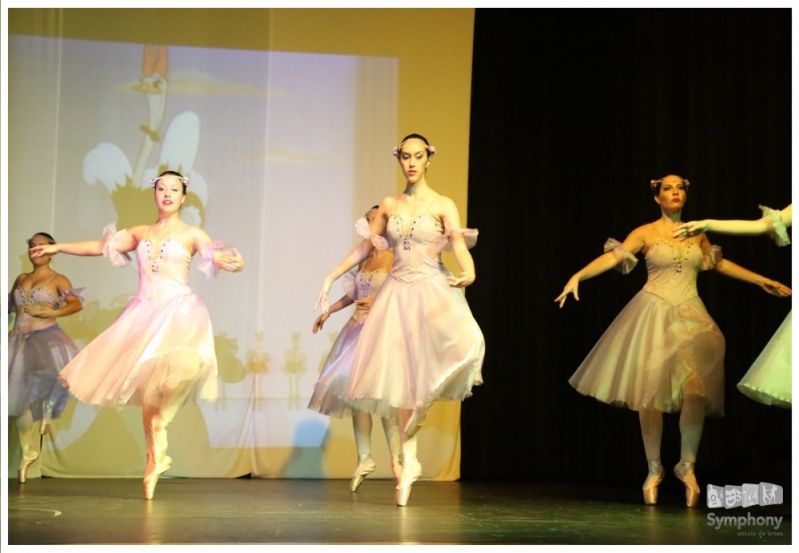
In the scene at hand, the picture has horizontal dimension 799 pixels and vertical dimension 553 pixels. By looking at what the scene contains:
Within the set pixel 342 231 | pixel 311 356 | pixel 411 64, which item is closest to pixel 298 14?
pixel 411 64

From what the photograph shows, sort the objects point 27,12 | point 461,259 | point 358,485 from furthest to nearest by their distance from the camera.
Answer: point 27,12, point 358,485, point 461,259

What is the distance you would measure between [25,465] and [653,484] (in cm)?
370

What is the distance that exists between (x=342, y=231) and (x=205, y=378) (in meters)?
2.36

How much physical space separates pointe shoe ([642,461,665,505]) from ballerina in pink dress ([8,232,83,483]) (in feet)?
11.9

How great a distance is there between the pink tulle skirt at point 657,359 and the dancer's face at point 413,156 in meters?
1.46

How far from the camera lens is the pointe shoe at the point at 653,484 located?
6293 mm

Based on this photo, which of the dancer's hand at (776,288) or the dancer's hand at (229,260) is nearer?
the dancer's hand at (229,260)

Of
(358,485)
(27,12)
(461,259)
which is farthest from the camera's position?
(27,12)

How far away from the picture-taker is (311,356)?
817 cm

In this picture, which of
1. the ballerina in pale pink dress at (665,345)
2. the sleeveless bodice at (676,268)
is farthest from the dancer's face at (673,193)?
the sleeveless bodice at (676,268)

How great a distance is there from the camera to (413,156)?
6031 mm

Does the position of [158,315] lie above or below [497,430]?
above

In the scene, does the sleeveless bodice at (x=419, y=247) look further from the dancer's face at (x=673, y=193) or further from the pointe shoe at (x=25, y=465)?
the pointe shoe at (x=25, y=465)

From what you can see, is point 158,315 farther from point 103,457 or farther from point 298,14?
point 298,14
